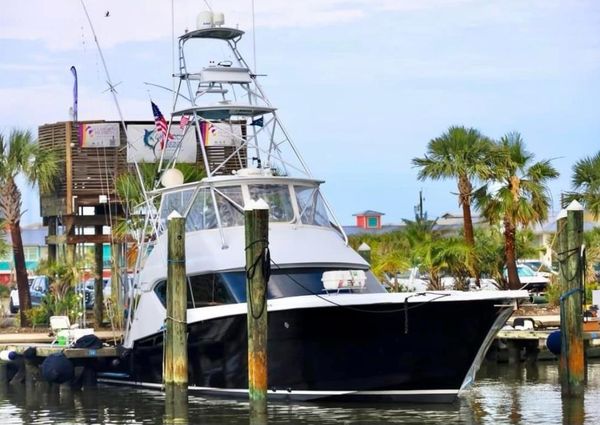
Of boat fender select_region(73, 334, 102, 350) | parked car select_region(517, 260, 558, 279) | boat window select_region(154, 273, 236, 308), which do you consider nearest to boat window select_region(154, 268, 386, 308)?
boat window select_region(154, 273, 236, 308)

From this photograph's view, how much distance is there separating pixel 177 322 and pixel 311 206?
4603 millimetres

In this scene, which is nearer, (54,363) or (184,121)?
(54,363)

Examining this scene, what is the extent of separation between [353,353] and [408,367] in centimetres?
99

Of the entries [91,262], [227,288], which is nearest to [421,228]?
[91,262]

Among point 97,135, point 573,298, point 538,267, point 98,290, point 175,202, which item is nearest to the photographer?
point 573,298

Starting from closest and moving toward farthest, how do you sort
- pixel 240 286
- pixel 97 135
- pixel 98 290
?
pixel 240 286 < pixel 98 290 < pixel 97 135

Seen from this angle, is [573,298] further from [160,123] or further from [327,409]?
[160,123]

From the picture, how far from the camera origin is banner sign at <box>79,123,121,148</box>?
158ft

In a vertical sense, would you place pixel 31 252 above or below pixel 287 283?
above

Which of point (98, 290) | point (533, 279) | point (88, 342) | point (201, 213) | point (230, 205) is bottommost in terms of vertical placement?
point (88, 342)

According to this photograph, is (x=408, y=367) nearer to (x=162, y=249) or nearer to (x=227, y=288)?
(x=227, y=288)

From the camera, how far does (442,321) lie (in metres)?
23.7

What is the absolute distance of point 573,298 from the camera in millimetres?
23938

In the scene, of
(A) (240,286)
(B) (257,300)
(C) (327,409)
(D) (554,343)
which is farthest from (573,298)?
(A) (240,286)
